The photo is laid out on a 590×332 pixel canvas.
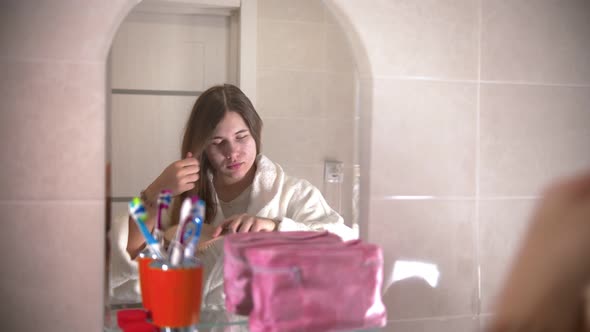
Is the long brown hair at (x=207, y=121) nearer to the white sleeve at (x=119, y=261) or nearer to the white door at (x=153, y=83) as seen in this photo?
the white door at (x=153, y=83)

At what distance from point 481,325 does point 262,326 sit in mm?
555

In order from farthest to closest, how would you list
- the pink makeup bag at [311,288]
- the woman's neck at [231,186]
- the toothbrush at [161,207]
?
the woman's neck at [231,186] → the toothbrush at [161,207] → the pink makeup bag at [311,288]

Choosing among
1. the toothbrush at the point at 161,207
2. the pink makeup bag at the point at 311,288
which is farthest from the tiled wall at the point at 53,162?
the pink makeup bag at the point at 311,288

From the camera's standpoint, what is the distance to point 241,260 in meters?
0.92

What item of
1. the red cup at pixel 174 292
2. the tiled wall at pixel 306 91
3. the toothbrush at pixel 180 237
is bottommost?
the red cup at pixel 174 292

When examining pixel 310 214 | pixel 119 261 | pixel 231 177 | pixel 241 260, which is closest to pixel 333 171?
pixel 310 214

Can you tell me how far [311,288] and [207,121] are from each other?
367mm

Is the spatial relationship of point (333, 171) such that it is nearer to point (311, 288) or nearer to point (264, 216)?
point (264, 216)

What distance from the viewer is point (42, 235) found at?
3.34ft

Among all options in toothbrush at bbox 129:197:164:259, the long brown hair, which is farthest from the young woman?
toothbrush at bbox 129:197:164:259

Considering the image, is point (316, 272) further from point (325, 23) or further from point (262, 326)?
point (325, 23)

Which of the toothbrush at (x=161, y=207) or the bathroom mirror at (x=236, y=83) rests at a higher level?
the bathroom mirror at (x=236, y=83)

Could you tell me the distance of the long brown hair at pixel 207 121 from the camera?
1.08 m

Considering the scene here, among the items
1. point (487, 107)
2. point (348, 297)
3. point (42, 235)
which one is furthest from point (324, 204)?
point (42, 235)
